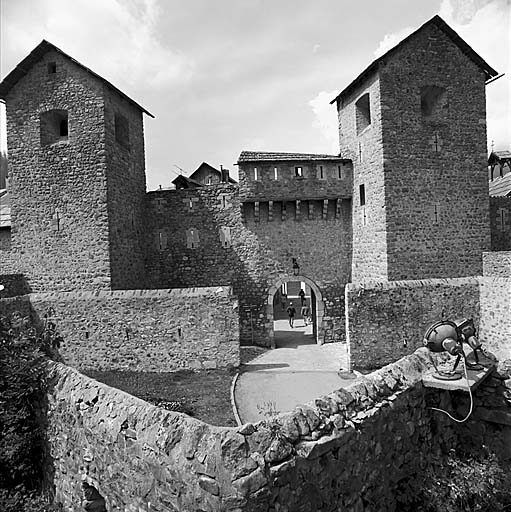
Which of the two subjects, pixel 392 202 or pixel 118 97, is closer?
pixel 392 202

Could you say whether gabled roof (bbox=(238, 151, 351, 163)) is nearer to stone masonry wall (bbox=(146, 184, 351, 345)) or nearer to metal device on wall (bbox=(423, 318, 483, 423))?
stone masonry wall (bbox=(146, 184, 351, 345))

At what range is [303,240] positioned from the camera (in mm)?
15844

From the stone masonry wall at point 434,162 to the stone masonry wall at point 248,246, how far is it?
275 centimetres

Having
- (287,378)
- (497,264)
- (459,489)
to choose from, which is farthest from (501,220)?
(459,489)

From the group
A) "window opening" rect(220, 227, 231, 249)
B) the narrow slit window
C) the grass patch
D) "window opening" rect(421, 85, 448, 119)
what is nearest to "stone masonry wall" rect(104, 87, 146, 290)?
"window opening" rect(220, 227, 231, 249)

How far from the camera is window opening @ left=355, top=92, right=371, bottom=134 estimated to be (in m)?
14.7

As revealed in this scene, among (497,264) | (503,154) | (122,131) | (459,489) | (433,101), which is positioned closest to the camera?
(459,489)

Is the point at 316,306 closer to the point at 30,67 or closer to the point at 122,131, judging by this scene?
the point at 122,131

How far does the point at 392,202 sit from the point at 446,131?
132 inches

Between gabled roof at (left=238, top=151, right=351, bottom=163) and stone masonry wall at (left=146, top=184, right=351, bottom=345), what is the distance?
1.40 meters

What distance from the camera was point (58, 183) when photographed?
44.0 feet

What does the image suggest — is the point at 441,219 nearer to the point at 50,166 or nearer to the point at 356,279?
the point at 356,279

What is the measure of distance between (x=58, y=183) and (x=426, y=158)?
12616 mm

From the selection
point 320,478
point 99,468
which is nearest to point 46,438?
point 99,468
